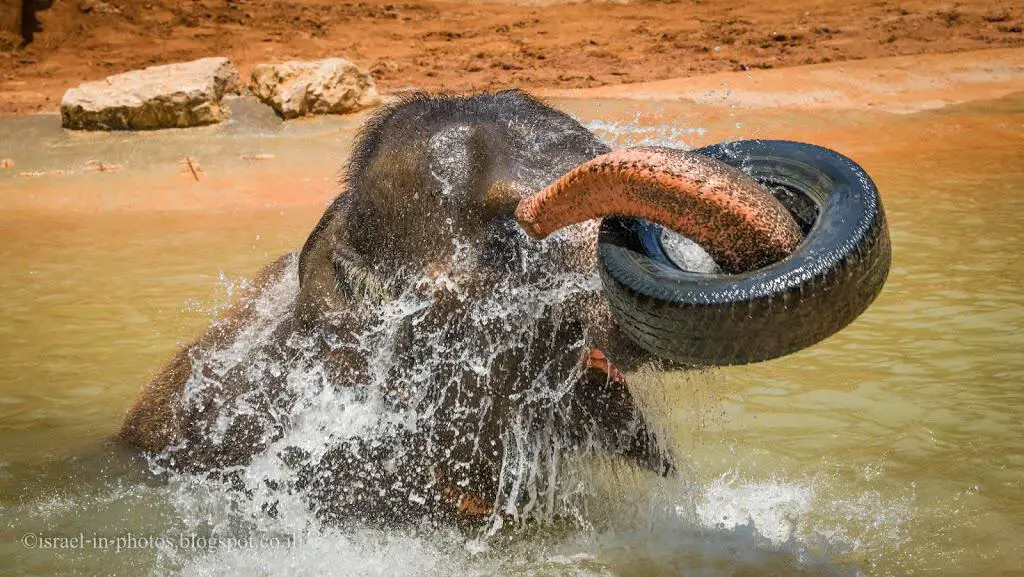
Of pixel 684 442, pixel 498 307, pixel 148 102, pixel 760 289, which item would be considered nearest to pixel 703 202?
pixel 760 289

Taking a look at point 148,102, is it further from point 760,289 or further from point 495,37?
point 760,289

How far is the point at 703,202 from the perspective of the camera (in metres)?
2.31

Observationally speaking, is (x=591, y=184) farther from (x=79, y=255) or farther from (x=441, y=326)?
(x=79, y=255)

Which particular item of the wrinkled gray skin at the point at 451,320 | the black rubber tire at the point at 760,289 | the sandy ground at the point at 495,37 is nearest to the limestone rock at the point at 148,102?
the sandy ground at the point at 495,37

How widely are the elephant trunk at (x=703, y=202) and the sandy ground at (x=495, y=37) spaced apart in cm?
1222

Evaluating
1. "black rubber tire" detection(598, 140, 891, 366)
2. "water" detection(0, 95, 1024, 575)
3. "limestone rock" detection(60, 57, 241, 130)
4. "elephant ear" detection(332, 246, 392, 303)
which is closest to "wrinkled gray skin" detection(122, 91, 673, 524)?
"elephant ear" detection(332, 246, 392, 303)

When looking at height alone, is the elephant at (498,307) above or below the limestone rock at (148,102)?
above

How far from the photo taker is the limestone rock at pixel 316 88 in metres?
12.6

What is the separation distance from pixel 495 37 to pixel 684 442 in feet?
45.2

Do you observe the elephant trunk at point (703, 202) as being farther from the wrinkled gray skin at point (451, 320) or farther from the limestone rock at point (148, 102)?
the limestone rock at point (148, 102)

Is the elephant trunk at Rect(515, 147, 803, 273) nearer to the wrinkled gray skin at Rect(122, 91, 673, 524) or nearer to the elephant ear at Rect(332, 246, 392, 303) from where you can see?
the wrinkled gray skin at Rect(122, 91, 673, 524)

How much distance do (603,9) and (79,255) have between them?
40.7 feet

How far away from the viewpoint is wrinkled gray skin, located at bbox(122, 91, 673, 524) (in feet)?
10.3

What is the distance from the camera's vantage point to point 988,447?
14.5ft
